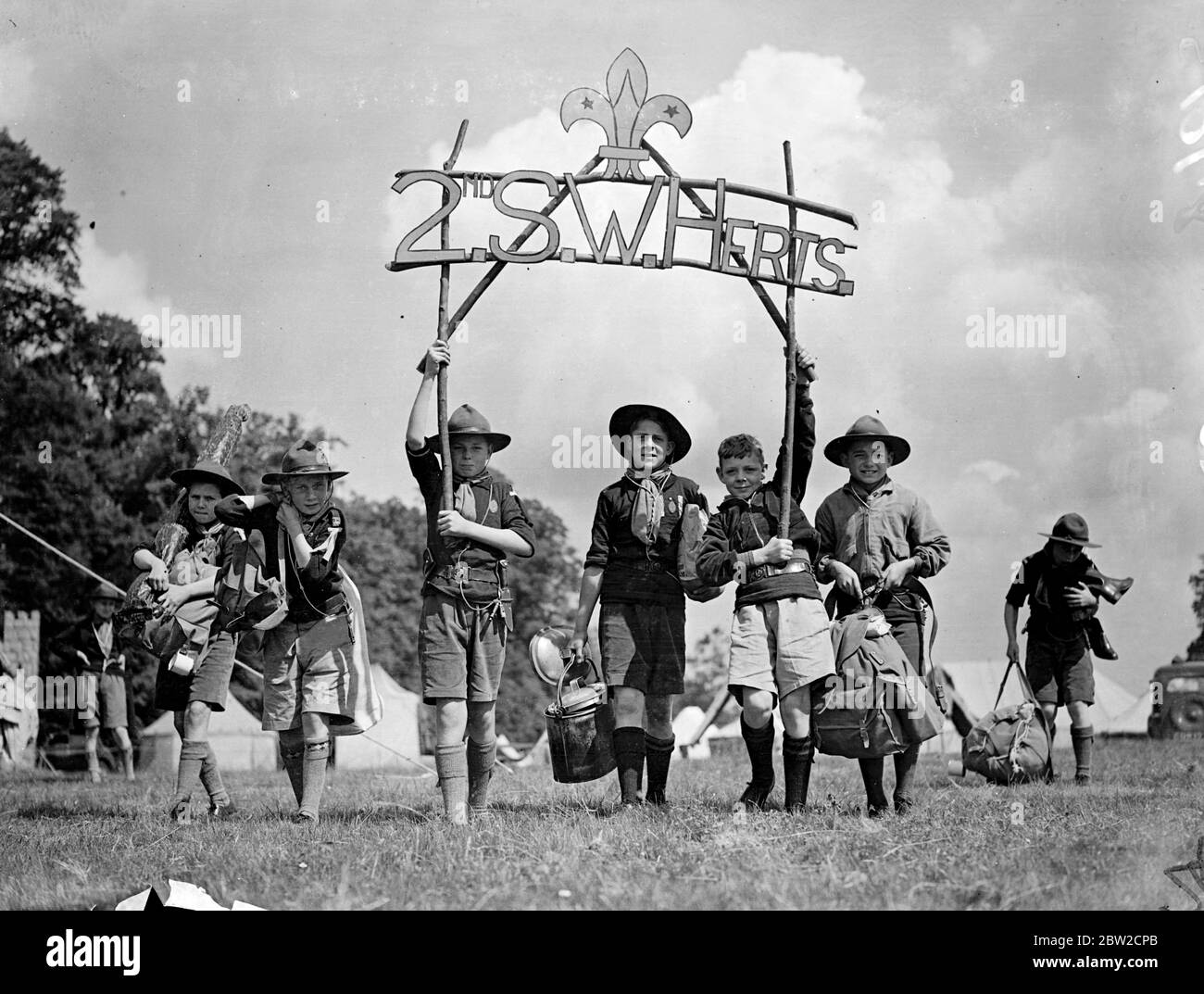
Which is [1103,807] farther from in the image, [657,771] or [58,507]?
[58,507]

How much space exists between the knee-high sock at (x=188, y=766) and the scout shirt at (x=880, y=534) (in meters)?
3.43

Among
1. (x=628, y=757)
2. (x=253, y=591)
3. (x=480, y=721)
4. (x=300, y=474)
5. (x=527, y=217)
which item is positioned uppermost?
(x=527, y=217)

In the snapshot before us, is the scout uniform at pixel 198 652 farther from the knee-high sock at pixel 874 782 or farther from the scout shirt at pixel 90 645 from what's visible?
the scout shirt at pixel 90 645

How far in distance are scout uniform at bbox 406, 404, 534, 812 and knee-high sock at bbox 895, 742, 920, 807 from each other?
202cm

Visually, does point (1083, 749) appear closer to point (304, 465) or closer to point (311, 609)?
point (311, 609)

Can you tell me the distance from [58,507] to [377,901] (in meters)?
14.7

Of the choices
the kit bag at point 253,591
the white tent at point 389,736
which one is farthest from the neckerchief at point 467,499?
the white tent at point 389,736

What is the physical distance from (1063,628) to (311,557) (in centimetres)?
515

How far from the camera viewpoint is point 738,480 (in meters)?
6.34

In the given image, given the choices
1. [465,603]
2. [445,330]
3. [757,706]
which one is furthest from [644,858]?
[445,330]

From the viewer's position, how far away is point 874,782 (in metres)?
6.20
